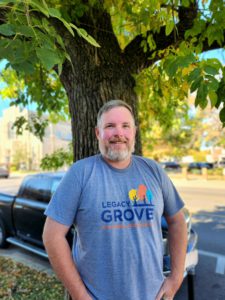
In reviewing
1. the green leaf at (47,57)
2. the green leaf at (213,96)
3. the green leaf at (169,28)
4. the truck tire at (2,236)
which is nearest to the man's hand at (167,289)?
the green leaf at (213,96)

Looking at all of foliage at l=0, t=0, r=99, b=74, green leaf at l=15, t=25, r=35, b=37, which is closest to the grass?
foliage at l=0, t=0, r=99, b=74

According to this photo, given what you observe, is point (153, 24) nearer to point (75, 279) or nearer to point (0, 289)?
point (75, 279)

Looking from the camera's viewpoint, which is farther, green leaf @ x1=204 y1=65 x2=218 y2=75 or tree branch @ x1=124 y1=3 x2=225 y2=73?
tree branch @ x1=124 y1=3 x2=225 y2=73

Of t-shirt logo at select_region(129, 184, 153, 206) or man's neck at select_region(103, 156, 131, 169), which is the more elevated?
man's neck at select_region(103, 156, 131, 169)

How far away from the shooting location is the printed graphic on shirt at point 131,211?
1.73m

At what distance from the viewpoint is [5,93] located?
18.1 feet

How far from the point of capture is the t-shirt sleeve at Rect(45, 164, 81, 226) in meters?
1.71

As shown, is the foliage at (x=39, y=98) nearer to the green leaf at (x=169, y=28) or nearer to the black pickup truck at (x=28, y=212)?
the black pickup truck at (x=28, y=212)

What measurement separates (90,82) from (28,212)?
3.64m

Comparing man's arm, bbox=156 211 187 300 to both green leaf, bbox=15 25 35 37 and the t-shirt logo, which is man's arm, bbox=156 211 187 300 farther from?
green leaf, bbox=15 25 35 37

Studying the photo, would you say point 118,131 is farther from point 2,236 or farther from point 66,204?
point 2,236

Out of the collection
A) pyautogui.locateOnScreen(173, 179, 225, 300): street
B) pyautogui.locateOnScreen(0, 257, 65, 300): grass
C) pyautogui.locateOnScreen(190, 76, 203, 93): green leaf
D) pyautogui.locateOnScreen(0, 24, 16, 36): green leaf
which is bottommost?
pyautogui.locateOnScreen(173, 179, 225, 300): street

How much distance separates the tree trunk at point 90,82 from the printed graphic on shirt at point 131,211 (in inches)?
40.3

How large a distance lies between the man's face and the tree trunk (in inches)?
32.1
